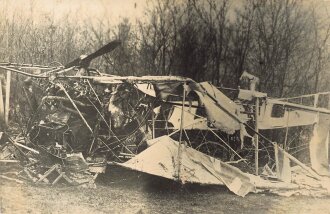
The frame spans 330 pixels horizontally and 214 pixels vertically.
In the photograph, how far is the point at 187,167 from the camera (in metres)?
7.41

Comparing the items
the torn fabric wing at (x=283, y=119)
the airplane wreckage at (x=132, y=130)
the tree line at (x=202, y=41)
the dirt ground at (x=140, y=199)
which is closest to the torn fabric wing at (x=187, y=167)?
the airplane wreckage at (x=132, y=130)

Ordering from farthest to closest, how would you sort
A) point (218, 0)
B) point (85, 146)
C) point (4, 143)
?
1. point (85, 146)
2. point (4, 143)
3. point (218, 0)

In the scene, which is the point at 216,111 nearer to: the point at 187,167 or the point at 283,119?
the point at 187,167

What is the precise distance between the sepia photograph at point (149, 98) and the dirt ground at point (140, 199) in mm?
26

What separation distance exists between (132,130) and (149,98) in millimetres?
695

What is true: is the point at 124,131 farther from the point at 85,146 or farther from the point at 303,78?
the point at 303,78

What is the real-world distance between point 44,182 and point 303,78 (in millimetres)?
4965

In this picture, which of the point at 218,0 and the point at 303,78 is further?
the point at 303,78

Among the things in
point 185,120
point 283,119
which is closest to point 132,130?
point 185,120

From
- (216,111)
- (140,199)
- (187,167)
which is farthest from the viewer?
(187,167)

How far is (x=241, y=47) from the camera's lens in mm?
8836

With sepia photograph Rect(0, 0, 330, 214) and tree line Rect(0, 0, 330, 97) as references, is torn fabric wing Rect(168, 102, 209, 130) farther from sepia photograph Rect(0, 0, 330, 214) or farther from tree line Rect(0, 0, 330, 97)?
tree line Rect(0, 0, 330, 97)

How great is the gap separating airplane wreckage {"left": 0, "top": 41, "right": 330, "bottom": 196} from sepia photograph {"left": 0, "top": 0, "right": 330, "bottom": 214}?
0.9 inches

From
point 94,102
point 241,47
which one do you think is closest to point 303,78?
point 241,47
